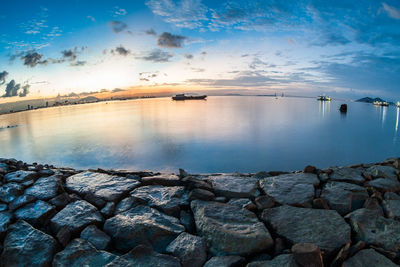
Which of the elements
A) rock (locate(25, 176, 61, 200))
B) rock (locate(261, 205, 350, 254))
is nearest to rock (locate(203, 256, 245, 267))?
rock (locate(261, 205, 350, 254))

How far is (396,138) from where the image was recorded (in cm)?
1313

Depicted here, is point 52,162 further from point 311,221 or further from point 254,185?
point 311,221

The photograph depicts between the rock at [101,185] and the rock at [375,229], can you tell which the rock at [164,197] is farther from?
the rock at [375,229]

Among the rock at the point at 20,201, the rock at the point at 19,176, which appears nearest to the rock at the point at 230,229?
the rock at the point at 20,201

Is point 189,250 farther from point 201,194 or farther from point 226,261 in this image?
point 201,194

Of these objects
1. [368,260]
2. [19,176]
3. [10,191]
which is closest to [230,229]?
[368,260]

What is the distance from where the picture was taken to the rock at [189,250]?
2084 mm

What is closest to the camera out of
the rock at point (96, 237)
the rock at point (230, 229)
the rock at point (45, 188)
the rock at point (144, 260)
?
the rock at point (144, 260)

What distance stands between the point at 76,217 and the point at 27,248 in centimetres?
56

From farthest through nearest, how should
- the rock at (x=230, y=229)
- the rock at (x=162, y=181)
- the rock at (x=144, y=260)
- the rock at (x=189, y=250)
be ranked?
the rock at (x=162, y=181) → the rock at (x=230, y=229) → the rock at (x=189, y=250) → the rock at (x=144, y=260)

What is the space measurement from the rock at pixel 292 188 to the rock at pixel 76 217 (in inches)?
104

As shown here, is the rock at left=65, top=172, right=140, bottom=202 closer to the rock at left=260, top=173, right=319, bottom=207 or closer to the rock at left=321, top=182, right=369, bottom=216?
the rock at left=260, top=173, right=319, bottom=207

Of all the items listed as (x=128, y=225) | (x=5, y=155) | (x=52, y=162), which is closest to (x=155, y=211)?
(x=128, y=225)

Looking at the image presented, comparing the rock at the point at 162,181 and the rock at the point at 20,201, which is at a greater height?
the rock at the point at 20,201
